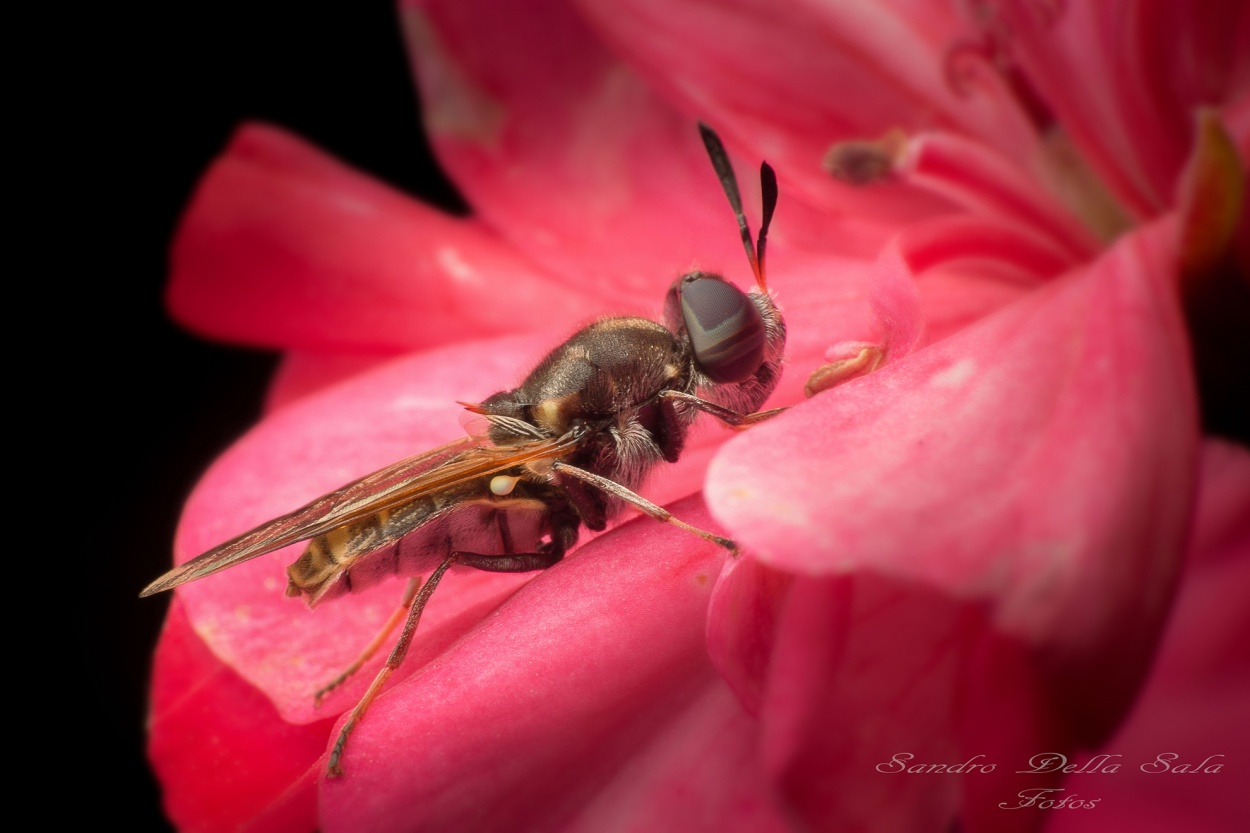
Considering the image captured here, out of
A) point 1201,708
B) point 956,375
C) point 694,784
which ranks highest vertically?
point 956,375

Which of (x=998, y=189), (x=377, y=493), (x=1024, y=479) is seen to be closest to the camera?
(x=1024, y=479)

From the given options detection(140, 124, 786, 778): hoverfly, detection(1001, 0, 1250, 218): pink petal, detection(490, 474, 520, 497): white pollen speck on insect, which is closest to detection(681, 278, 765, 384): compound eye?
detection(140, 124, 786, 778): hoverfly

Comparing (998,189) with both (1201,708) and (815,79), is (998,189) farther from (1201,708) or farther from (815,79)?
(1201,708)

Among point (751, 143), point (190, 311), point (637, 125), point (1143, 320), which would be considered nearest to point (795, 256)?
point (751, 143)

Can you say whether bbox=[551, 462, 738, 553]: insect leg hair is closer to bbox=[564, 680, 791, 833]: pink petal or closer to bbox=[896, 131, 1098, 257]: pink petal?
bbox=[564, 680, 791, 833]: pink petal

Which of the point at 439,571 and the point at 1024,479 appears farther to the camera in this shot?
the point at 439,571

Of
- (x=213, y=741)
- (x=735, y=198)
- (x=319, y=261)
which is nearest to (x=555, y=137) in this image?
(x=319, y=261)
